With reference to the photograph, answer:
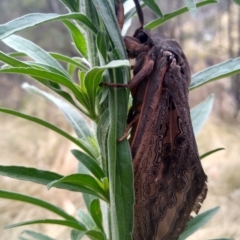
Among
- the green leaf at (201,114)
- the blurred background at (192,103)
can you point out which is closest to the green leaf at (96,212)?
the green leaf at (201,114)

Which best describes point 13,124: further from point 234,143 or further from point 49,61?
point 49,61

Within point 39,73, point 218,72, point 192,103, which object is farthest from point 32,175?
point 192,103

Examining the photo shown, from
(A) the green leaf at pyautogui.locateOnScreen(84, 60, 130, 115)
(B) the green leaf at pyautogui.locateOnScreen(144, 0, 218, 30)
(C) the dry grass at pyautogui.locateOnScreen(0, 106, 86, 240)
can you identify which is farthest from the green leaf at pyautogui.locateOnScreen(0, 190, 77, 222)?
(C) the dry grass at pyautogui.locateOnScreen(0, 106, 86, 240)

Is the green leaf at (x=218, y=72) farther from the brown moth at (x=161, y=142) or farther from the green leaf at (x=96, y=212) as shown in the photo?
the green leaf at (x=96, y=212)

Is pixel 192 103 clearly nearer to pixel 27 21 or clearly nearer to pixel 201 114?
pixel 201 114

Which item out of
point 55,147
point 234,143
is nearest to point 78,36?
point 55,147

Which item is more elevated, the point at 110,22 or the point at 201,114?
the point at 110,22

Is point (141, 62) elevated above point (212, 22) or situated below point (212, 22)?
above
